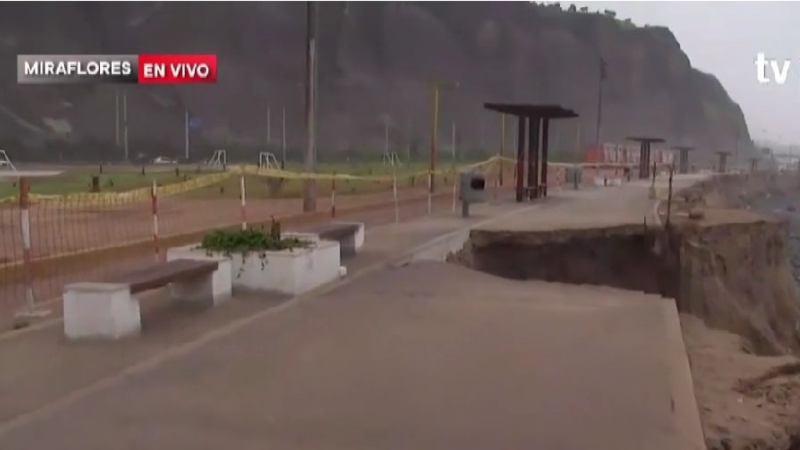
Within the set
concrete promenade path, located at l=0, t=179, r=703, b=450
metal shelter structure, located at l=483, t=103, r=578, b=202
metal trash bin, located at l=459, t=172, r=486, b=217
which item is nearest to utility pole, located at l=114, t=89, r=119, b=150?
metal shelter structure, located at l=483, t=103, r=578, b=202

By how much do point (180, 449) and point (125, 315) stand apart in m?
3.24

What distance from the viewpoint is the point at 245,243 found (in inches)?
432

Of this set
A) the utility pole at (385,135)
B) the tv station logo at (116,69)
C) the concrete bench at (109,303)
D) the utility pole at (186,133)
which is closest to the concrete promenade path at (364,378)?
the concrete bench at (109,303)

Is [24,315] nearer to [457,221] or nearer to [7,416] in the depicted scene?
[7,416]

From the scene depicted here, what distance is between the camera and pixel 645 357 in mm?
7688

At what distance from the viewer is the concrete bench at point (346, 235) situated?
13.6 m

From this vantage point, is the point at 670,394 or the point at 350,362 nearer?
the point at 670,394

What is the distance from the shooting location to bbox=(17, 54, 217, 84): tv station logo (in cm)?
7825

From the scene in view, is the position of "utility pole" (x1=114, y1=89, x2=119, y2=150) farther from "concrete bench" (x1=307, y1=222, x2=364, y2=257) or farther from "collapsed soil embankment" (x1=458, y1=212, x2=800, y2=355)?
"concrete bench" (x1=307, y1=222, x2=364, y2=257)

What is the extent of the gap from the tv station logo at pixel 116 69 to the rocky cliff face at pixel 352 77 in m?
2.94

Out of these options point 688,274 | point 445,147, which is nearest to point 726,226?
point 688,274

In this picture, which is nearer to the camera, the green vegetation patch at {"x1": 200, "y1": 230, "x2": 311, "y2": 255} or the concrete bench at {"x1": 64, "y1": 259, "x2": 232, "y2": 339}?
the concrete bench at {"x1": 64, "y1": 259, "x2": 232, "y2": 339}

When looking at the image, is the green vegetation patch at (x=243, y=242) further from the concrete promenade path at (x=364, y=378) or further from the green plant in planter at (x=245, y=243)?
the concrete promenade path at (x=364, y=378)

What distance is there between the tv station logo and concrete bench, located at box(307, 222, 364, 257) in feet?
207
